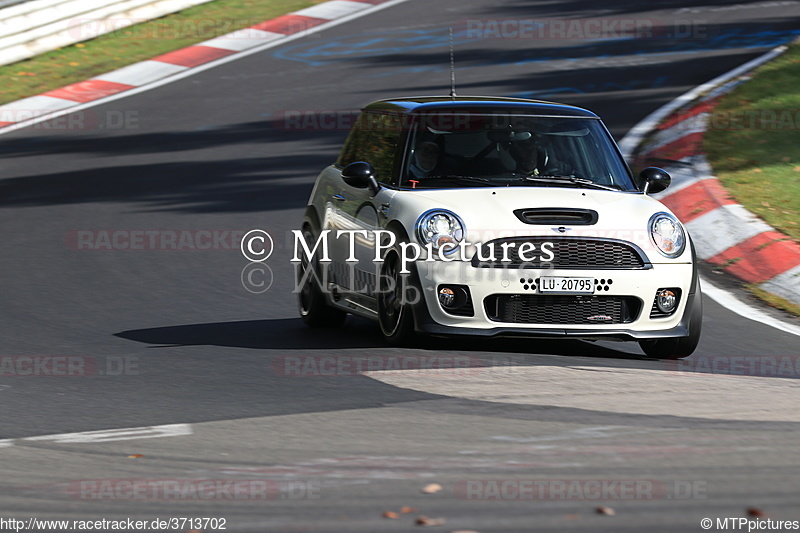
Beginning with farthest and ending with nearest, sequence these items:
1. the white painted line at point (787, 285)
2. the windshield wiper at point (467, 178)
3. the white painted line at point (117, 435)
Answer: the white painted line at point (787, 285) < the windshield wiper at point (467, 178) < the white painted line at point (117, 435)

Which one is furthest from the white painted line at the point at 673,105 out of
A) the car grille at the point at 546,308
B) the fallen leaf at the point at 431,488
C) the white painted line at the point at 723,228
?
the fallen leaf at the point at 431,488

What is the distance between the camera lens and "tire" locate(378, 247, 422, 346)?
28.3 feet

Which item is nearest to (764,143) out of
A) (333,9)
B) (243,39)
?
(243,39)

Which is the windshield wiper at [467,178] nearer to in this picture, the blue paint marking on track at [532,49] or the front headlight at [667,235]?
the front headlight at [667,235]

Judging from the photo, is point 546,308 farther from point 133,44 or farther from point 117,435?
point 133,44

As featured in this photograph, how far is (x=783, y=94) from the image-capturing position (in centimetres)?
1725

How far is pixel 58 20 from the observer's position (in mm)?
22375

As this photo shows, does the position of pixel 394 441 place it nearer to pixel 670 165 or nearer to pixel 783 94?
pixel 670 165

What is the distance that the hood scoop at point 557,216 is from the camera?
27.9 feet

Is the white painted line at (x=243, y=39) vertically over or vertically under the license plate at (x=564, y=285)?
under

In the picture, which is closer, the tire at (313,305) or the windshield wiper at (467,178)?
the windshield wiper at (467,178)

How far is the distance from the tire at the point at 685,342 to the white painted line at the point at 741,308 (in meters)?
1.00

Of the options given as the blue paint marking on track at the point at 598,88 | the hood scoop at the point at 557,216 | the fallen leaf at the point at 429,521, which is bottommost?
the blue paint marking on track at the point at 598,88

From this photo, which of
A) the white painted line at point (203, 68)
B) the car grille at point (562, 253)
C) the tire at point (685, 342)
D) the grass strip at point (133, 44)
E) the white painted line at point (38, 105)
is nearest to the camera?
the car grille at point (562, 253)
